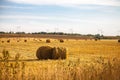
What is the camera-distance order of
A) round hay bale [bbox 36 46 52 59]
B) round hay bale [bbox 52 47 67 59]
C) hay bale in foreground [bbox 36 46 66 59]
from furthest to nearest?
round hay bale [bbox 36 46 52 59]
hay bale in foreground [bbox 36 46 66 59]
round hay bale [bbox 52 47 67 59]

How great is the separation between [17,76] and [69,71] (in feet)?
5.95

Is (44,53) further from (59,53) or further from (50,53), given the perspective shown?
(59,53)

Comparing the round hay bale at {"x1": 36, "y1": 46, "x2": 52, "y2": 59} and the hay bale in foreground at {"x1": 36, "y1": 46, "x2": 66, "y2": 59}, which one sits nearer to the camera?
the hay bale in foreground at {"x1": 36, "y1": 46, "x2": 66, "y2": 59}

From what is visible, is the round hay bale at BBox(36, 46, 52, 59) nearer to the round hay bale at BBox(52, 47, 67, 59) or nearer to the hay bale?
the hay bale

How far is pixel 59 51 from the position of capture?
2616 cm

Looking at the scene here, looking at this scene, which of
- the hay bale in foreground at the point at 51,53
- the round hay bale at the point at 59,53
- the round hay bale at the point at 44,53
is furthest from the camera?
the round hay bale at the point at 44,53

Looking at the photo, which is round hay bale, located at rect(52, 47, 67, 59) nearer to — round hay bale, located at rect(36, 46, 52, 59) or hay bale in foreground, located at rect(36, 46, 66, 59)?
hay bale in foreground, located at rect(36, 46, 66, 59)

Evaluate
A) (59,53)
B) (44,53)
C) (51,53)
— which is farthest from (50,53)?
(59,53)

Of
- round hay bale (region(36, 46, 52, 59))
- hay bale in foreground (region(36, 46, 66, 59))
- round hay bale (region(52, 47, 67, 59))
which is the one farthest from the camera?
round hay bale (region(36, 46, 52, 59))

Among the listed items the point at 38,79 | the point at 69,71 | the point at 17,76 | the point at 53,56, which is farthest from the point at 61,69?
the point at 53,56

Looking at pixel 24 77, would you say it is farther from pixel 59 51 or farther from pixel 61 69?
pixel 59 51

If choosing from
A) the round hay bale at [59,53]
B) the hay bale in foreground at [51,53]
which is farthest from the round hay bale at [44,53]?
the round hay bale at [59,53]

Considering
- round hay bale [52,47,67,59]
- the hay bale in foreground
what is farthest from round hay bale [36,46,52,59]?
round hay bale [52,47,67,59]

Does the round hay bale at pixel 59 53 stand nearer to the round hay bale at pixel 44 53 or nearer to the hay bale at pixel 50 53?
the hay bale at pixel 50 53
